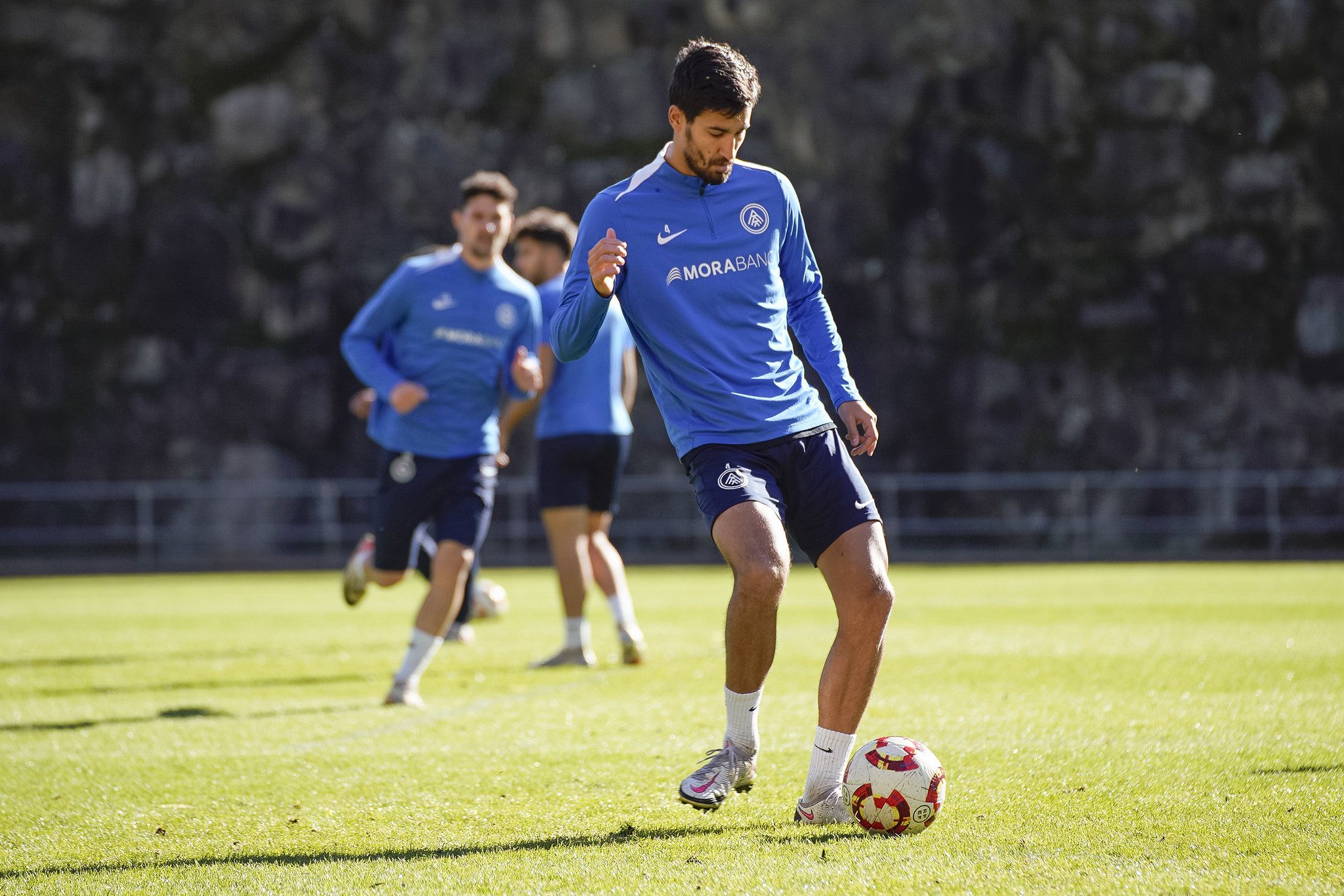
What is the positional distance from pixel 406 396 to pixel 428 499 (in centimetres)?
61

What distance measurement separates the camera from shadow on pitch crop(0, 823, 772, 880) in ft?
12.6

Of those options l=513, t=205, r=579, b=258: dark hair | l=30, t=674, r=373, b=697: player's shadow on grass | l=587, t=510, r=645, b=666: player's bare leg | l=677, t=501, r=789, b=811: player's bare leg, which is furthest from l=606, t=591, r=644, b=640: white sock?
l=677, t=501, r=789, b=811: player's bare leg

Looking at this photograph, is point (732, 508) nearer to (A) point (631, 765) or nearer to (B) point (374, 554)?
(A) point (631, 765)

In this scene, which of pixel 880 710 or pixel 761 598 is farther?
pixel 880 710

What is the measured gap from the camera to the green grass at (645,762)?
3660 millimetres

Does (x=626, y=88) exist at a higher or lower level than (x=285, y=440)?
higher

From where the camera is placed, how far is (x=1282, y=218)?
28.6m

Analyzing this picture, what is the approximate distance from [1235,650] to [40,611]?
35.2 ft

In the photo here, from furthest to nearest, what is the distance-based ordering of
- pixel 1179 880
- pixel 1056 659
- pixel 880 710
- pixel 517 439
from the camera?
pixel 517 439 < pixel 1056 659 < pixel 880 710 < pixel 1179 880

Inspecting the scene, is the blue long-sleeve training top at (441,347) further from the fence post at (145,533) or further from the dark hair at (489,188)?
the fence post at (145,533)

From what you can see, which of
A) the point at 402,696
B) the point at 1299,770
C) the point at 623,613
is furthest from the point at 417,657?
the point at 1299,770

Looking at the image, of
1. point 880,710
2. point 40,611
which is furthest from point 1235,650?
point 40,611

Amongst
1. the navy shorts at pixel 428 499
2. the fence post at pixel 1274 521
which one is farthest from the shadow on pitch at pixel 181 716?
the fence post at pixel 1274 521

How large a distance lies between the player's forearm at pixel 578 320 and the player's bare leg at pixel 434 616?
2.79 m
